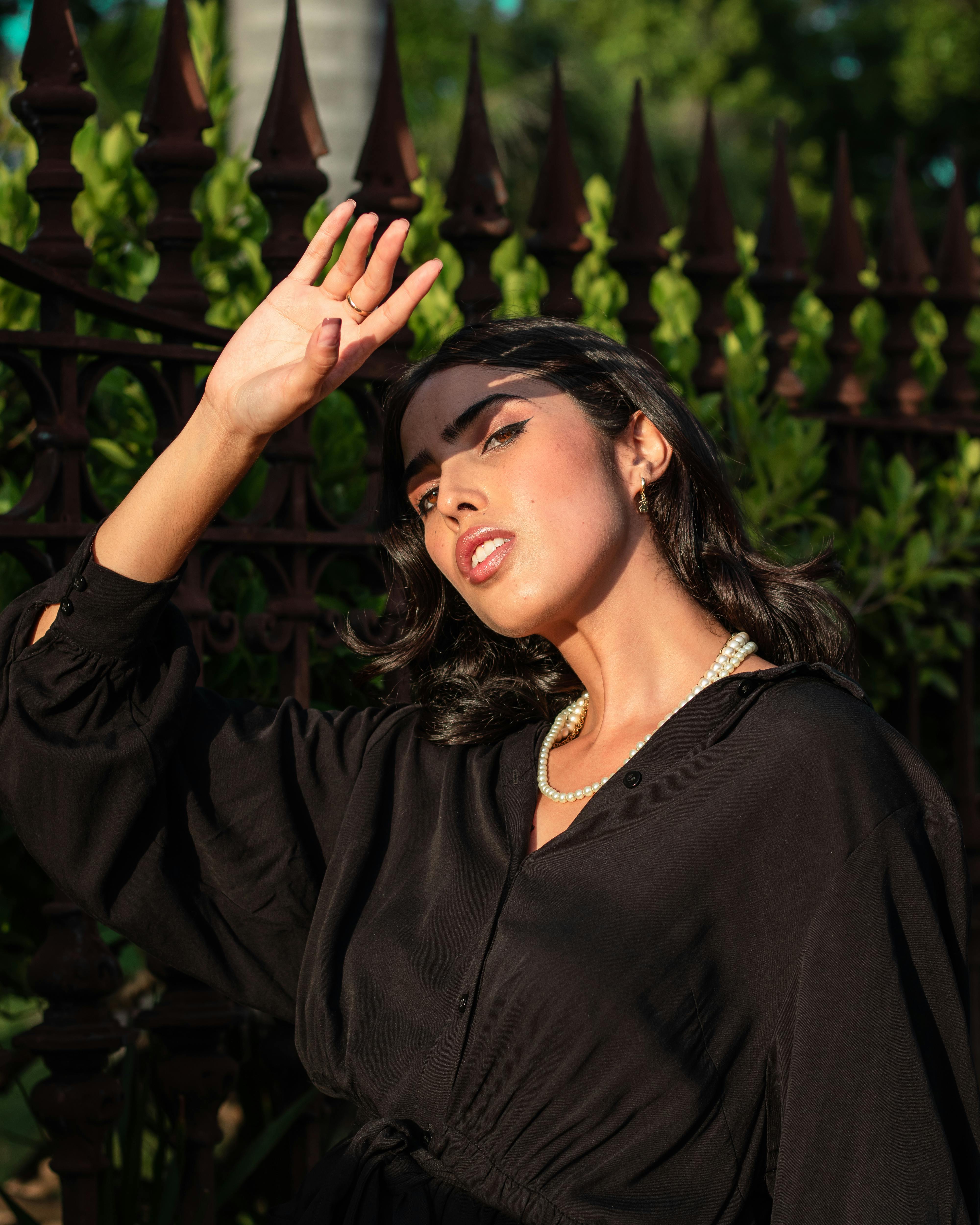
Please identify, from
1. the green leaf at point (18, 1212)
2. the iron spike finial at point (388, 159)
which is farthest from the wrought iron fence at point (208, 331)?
the green leaf at point (18, 1212)

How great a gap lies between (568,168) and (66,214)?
1148 millimetres

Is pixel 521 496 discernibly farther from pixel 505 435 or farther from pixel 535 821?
pixel 535 821

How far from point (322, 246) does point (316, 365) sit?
0.68 ft

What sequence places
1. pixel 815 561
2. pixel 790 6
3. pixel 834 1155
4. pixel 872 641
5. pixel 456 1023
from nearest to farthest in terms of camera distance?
pixel 834 1155
pixel 456 1023
pixel 815 561
pixel 872 641
pixel 790 6

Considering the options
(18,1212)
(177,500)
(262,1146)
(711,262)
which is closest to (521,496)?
(177,500)

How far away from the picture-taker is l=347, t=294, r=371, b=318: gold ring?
1916 mm

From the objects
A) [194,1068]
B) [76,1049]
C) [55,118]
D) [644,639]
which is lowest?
[194,1068]

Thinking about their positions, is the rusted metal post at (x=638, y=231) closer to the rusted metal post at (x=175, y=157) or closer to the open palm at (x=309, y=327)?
the rusted metal post at (x=175, y=157)

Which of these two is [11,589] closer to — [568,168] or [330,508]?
[330,508]

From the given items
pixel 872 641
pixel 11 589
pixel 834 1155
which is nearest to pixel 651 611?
pixel 834 1155

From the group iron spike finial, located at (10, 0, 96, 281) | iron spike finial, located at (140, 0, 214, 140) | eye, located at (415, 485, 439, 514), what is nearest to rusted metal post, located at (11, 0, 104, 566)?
iron spike finial, located at (10, 0, 96, 281)

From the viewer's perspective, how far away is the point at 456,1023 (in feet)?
6.04

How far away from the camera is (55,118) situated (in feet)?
7.91

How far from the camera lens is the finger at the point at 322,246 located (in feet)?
5.98
